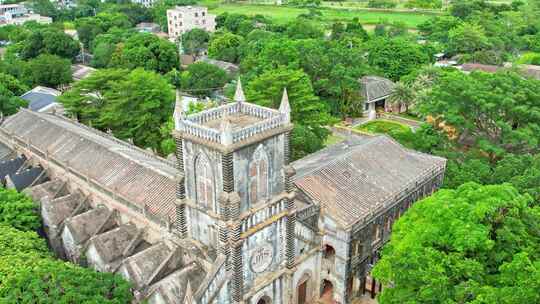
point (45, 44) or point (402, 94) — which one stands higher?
point (45, 44)

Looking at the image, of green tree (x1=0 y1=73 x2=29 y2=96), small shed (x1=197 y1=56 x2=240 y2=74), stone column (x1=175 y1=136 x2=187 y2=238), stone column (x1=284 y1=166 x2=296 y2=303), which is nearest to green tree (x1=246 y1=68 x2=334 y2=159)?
stone column (x1=284 y1=166 x2=296 y2=303)

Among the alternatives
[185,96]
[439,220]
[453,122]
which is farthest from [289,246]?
[185,96]

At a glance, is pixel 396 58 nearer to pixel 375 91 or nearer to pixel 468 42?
pixel 375 91

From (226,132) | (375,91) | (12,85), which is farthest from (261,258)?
(12,85)

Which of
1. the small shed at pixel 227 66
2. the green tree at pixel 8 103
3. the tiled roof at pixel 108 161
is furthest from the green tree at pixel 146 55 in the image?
the tiled roof at pixel 108 161

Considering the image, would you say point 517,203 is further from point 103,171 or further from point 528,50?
point 528,50

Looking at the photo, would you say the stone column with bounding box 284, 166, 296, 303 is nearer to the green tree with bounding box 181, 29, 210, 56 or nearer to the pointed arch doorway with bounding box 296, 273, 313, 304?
the pointed arch doorway with bounding box 296, 273, 313, 304
